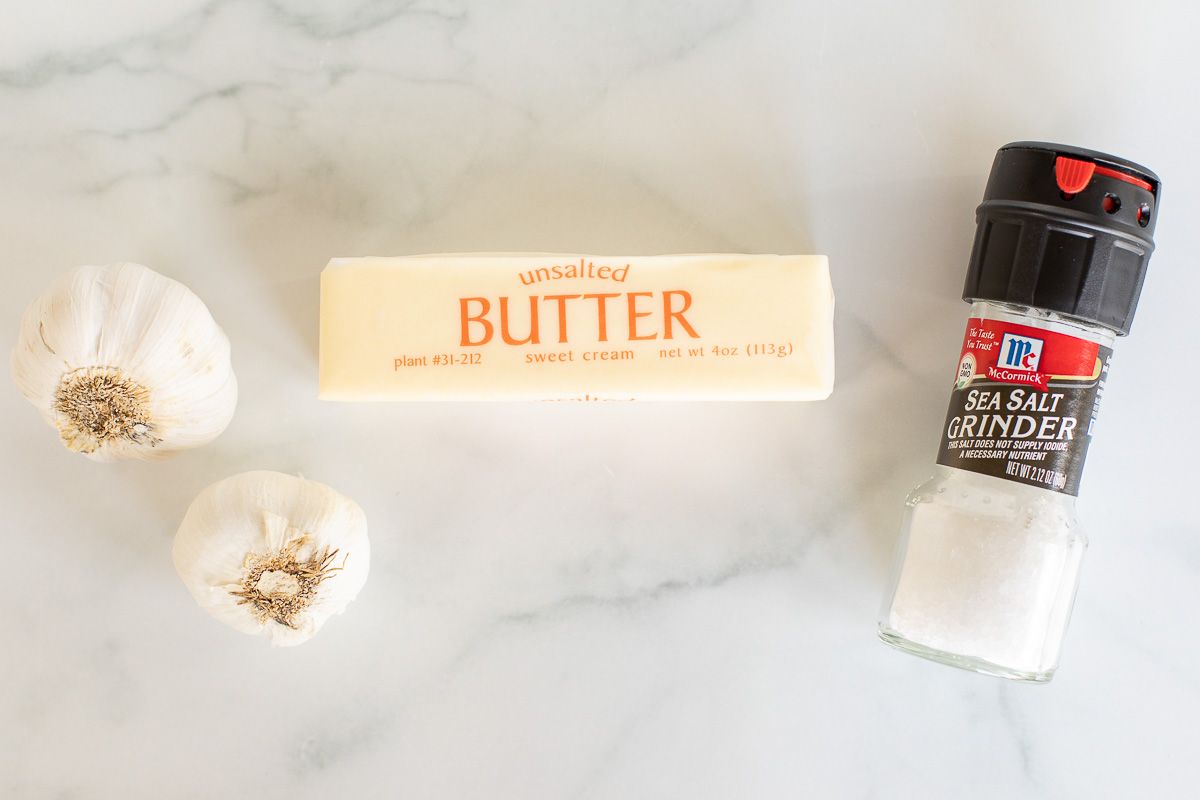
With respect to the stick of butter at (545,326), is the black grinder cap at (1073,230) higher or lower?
higher

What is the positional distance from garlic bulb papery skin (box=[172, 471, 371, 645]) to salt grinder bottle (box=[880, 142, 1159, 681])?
429mm

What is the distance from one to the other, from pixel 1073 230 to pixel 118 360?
68 cm

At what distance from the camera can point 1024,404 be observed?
668 millimetres

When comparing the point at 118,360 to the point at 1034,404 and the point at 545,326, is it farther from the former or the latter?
the point at 1034,404

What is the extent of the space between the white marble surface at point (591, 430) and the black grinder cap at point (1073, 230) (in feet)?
0.36

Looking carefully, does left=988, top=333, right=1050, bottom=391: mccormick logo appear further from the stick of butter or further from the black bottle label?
the stick of butter

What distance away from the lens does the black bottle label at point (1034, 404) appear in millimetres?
667

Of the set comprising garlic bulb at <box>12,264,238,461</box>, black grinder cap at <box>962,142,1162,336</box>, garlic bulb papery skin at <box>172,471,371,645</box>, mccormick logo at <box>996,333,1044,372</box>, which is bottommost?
garlic bulb papery skin at <box>172,471,371,645</box>

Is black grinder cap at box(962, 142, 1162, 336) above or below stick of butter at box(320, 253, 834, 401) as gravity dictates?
above

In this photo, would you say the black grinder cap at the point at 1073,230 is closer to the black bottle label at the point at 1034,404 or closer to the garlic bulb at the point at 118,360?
the black bottle label at the point at 1034,404

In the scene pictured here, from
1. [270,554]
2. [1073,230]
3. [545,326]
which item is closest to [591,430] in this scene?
[545,326]

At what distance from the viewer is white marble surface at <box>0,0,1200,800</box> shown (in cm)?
77

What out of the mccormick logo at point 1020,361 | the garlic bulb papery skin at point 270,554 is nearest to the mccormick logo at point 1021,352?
the mccormick logo at point 1020,361

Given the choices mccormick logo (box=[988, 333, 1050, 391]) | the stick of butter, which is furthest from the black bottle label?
the stick of butter
